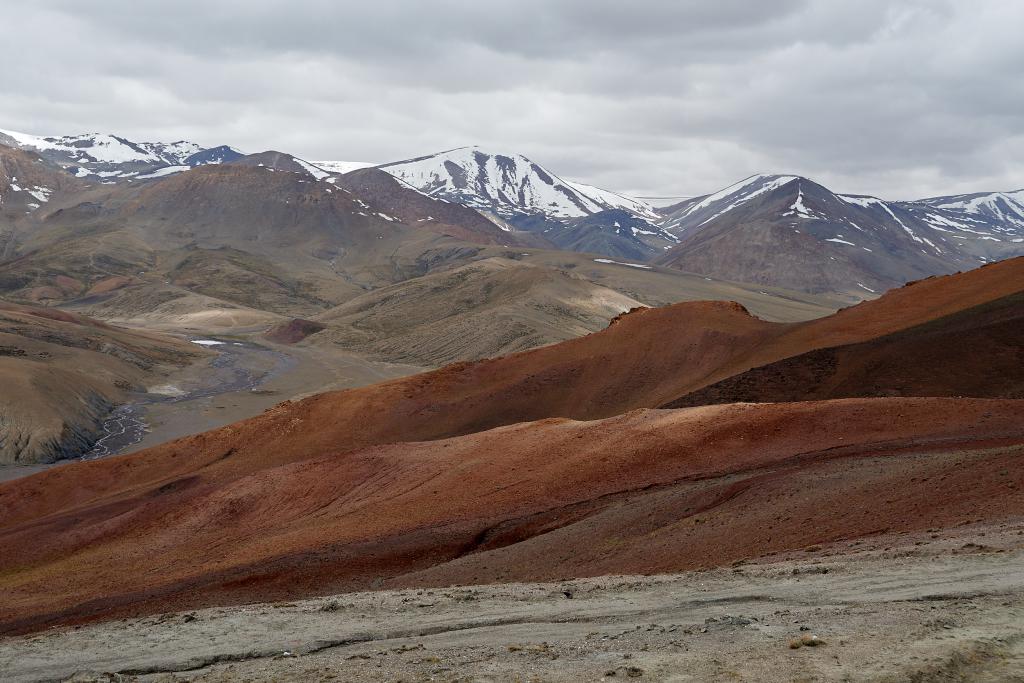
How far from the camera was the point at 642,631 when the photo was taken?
12148mm

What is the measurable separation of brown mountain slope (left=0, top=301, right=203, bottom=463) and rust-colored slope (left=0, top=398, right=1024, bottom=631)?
36.5 meters

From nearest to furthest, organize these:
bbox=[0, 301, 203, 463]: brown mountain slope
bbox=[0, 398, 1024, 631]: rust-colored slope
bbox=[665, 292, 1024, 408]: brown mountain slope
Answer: bbox=[0, 398, 1024, 631]: rust-colored slope < bbox=[665, 292, 1024, 408]: brown mountain slope < bbox=[0, 301, 203, 463]: brown mountain slope

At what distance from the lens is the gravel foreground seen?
984cm

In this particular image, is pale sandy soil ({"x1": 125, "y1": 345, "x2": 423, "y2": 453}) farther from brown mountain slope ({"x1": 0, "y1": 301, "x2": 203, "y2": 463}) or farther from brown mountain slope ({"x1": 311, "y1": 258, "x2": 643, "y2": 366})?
brown mountain slope ({"x1": 311, "y1": 258, "x2": 643, "y2": 366})

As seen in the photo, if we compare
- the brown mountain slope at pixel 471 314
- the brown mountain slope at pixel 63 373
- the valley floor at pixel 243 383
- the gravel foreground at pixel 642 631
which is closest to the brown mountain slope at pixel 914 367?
the gravel foreground at pixel 642 631

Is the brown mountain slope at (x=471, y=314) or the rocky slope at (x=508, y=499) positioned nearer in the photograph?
the rocky slope at (x=508, y=499)

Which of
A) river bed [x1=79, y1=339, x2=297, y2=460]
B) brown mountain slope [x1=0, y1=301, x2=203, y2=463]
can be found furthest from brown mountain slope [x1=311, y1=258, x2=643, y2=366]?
brown mountain slope [x1=0, y1=301, x2=203, y2=463]

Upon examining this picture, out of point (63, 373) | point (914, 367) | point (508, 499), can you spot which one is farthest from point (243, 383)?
point (508, 499)

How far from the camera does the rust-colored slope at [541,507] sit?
18672 millimetres

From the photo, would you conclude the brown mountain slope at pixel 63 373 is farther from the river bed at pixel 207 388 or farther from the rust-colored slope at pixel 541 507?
the rust-colored slope at pixel 541 507

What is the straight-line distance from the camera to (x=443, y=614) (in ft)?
48.7

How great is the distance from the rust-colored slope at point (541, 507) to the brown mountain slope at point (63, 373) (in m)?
36.5

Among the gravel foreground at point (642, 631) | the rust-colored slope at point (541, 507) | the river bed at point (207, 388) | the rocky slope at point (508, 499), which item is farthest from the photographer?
the river bed at point (207, 388)

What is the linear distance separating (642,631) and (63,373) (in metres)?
84.8
